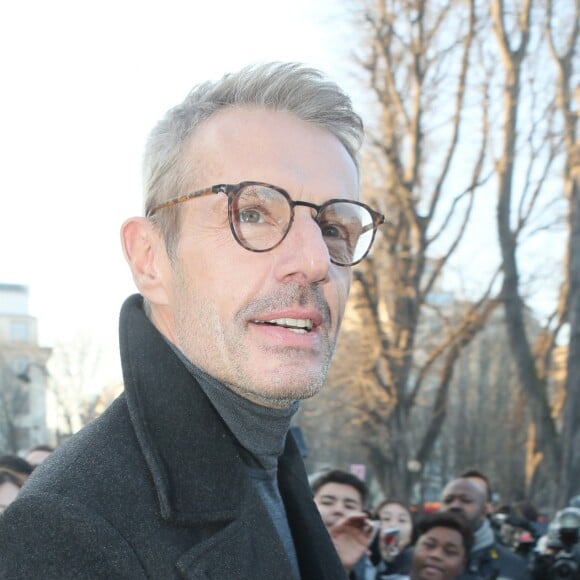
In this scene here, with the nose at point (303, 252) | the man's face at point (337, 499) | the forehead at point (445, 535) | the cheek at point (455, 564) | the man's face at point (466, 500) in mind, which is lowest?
the man's face at point (466, 500)

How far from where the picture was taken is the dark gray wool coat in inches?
55.1

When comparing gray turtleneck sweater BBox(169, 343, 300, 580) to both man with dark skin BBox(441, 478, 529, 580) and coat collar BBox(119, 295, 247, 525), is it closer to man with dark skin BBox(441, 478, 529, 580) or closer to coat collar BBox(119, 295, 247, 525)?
coat collar BBox(119, 295, 247, 525)

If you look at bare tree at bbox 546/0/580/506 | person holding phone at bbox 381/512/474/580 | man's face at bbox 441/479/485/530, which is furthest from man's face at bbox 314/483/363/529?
bare tree at bbox 546/0/580/506

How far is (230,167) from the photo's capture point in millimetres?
1856

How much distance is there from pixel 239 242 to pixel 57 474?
0.56m

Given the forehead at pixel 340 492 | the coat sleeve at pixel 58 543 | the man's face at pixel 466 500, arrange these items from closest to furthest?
the coat sleeve at pixel 58 543
the forehead at pixel 340 492
the man's face at pixel 466 500

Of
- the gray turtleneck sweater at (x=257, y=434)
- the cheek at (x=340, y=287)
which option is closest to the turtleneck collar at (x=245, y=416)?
the gray turtleneck sweater at (x=257, y=434)

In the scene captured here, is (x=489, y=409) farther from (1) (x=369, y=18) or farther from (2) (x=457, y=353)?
(1) (x=369, y=18)

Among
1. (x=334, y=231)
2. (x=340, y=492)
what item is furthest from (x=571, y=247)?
(x=334, y=231)

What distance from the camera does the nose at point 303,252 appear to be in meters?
1.80

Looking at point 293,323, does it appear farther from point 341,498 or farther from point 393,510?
point 393,510

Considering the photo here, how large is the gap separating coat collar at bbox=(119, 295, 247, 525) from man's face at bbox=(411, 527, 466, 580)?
3713 mm

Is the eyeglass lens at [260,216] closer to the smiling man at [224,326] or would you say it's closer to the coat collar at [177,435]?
the smiling man at [224,326]

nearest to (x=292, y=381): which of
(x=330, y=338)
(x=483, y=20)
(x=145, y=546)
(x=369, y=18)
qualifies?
(x=330, y=338)
